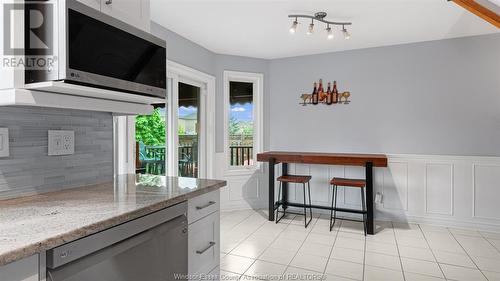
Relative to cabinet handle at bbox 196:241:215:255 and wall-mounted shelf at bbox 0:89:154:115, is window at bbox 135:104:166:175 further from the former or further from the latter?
cabinet handle at bbox 196:241:215:255

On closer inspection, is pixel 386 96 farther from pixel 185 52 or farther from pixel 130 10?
pixel 130 10

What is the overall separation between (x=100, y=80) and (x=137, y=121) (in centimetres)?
171

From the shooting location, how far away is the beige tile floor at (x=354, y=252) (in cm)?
235

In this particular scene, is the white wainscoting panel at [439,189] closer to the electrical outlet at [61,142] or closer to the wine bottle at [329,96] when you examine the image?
the wine bottle at [329,96]

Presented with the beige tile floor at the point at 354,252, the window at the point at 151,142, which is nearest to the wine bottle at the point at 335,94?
the beige tile floor at the point at 354,252

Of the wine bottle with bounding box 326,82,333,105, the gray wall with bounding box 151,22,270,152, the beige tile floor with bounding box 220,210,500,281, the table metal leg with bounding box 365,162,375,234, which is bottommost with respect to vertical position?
the beige tile floor with bounding box 220,210,500,281

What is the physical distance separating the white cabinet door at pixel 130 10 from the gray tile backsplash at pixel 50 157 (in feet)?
1.91

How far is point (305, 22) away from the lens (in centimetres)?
300

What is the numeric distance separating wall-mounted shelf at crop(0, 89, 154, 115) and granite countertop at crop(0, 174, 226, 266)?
16.3 inches

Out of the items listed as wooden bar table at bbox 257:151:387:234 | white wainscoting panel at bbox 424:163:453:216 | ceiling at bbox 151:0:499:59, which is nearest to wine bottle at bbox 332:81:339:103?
ceiling at bbox 151:0:499:59

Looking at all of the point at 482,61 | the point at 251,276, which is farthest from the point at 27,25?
the point at 482,61

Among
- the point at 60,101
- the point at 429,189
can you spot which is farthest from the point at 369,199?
the point at 60,101

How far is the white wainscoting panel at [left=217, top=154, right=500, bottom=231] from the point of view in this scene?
11.0 feet

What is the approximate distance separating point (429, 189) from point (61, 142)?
390 cm
